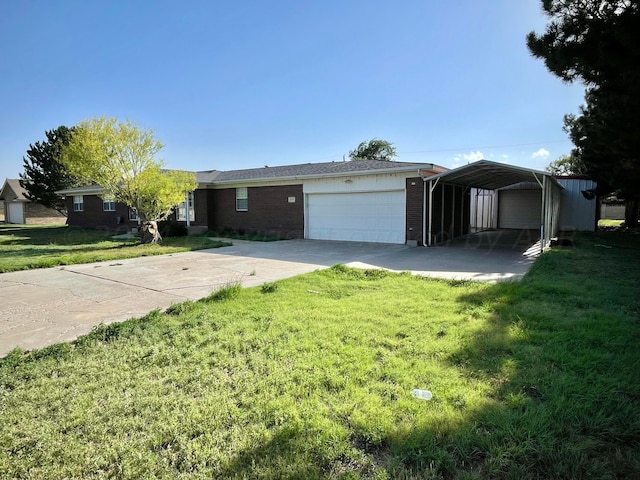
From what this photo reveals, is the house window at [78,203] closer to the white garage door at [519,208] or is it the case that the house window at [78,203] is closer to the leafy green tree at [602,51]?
the leafy green tree at [602,51]

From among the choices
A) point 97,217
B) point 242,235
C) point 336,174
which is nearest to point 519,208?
point 336,174

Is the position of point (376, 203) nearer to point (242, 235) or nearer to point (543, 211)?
point (543, 211)

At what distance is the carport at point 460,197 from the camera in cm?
1123

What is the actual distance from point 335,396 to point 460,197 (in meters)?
15.3

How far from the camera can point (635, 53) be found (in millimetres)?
4777

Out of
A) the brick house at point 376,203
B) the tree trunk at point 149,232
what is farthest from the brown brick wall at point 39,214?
the tree trunk at point 149,232

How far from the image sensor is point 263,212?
17.6 m

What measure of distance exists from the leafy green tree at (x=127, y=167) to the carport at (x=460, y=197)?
943cm

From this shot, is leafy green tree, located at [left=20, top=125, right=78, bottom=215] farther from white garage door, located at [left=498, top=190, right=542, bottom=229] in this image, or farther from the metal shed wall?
the metal shed wall

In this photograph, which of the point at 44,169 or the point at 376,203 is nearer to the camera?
the point at 376,203

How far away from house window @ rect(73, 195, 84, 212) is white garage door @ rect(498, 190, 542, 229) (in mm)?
28188

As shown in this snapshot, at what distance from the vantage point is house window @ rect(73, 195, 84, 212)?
25.5m

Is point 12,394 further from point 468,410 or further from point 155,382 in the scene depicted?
point 468,410

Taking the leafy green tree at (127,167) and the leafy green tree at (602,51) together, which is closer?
the leafy green tree at (602,51)
